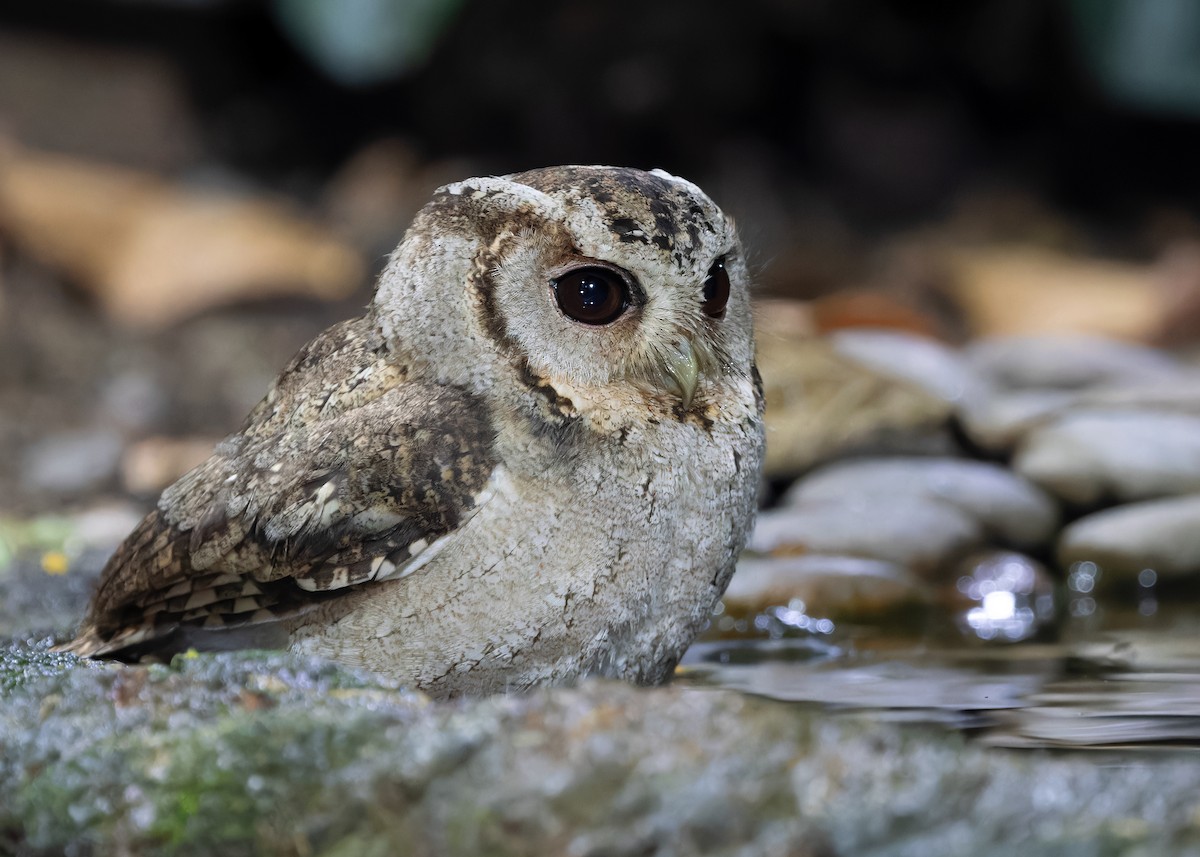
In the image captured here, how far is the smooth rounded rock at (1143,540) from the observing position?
4.64m

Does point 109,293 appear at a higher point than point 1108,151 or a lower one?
lower

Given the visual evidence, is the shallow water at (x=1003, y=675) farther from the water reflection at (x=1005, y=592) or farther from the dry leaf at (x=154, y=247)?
the dry leaf at (x=154, y=247)

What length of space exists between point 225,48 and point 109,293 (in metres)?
2.62

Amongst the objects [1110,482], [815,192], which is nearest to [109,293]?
[815,192]

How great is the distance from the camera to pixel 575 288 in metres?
2.60

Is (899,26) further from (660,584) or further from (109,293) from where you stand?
(660,584)

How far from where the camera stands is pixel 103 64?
10.3 metres

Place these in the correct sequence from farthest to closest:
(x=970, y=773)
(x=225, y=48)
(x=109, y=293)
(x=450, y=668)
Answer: (x=225, y=48) → (x=109, y=293) → (x=450, y=668) → (x=970, y=773)

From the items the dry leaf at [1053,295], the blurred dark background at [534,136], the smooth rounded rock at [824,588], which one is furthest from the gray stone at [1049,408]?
the blurred dark background at [534,136]

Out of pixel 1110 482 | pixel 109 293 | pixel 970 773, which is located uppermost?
pixel 109 293

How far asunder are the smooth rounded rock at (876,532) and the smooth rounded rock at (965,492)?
10 centimetres

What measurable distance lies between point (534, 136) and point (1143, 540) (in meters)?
6.22

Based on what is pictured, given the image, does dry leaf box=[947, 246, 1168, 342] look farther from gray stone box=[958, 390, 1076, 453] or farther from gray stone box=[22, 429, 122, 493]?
gray stone box=[22, 429, 122, 493]

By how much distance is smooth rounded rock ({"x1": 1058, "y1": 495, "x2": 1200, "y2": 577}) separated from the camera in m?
4.64
